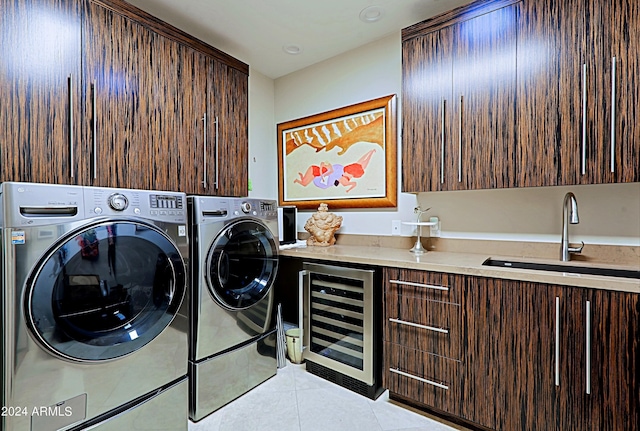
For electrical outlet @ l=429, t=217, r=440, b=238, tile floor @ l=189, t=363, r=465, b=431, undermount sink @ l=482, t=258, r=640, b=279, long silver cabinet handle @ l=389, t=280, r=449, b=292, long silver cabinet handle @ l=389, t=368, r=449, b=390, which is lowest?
tile floor @ l=189, t=363, r=465, b=431

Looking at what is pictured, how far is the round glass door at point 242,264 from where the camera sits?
1767 millimetres

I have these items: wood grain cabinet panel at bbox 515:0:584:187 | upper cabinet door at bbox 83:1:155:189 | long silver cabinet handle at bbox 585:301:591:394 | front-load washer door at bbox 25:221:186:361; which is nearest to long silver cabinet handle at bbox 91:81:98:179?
upper cabinet door at bbox 83:1:155:189

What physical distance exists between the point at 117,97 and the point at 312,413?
208cm

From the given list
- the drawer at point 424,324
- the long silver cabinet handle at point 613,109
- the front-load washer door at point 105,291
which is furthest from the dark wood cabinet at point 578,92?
the front-load washer door at point 105,291

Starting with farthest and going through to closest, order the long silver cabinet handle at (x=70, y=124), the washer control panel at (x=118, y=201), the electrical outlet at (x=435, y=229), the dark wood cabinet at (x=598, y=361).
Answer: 1. the electrical outlet at (x=435, y=229)
2. the long silver cabinet handle at (x=70, y=124)
3. the washer control panel at (x=118, y=201)
4. the dark wood cabinet at (x=598, y=361)

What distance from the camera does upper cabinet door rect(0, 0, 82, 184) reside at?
127cm

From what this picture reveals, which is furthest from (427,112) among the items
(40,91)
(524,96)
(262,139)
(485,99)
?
(40,91)

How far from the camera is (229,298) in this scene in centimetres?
Answer: 183

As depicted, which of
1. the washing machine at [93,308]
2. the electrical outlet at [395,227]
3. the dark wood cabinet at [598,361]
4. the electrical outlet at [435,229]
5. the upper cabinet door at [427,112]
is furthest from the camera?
the electrical outlet at [395,227]

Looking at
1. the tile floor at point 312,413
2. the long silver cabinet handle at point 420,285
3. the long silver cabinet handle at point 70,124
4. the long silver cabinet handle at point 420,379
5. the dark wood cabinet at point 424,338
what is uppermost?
the long silver cabinet handle at point 70,124

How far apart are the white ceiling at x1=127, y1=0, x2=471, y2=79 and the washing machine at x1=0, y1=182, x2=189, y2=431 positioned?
1.37 meters

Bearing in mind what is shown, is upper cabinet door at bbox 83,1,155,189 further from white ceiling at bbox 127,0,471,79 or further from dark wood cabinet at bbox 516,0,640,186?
dark wood cabinet at bbox 516,0,640,186

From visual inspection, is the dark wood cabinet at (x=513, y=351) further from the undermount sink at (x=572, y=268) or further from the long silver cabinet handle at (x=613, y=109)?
the long silver cabinet handle at (x=613, y=109)

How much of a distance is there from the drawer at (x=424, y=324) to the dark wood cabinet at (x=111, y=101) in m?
1.45
